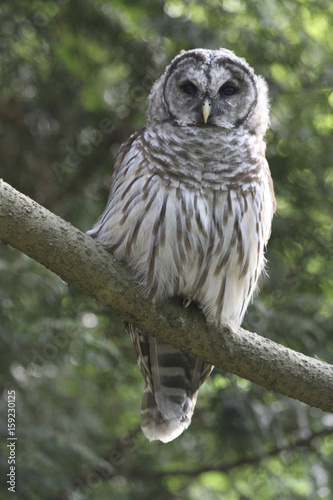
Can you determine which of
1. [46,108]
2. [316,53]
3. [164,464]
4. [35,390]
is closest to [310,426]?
[164,464]

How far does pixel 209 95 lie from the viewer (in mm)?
3277

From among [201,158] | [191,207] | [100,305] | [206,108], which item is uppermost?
[206,108]

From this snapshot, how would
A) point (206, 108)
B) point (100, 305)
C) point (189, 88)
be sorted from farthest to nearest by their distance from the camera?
point (100, 305)
point (189, 88)
point (206, 108)

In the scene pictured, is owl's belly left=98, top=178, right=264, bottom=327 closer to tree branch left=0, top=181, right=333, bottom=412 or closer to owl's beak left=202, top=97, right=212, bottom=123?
tree branch left=0, top=181, right=333, bottom=412

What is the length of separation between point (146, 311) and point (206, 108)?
3.56 ft

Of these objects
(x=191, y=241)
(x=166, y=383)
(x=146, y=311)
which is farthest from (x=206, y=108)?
(x=166, y=383)

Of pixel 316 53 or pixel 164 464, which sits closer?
pixel 316 53

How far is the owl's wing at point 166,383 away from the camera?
135 inches

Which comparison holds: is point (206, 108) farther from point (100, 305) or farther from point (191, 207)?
point (100, 305)

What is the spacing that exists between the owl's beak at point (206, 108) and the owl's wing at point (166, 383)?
1.15 m

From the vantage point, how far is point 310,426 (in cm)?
435

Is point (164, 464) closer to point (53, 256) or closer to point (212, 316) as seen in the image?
point (212, 316)

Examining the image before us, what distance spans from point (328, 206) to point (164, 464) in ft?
7.30

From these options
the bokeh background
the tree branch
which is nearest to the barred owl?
the tree branch
